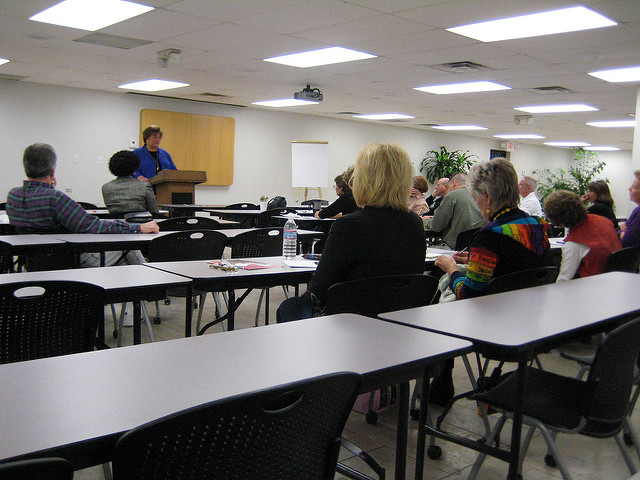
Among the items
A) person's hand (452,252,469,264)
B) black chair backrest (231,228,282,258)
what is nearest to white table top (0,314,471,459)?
person's hand (452,252,469,264)

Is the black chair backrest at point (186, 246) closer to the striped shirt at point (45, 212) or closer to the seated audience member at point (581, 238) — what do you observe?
the striped shirt at point (45, 212)

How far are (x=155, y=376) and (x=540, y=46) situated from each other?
18.8 feet

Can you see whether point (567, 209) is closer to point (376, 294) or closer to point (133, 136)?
point (376, 294)

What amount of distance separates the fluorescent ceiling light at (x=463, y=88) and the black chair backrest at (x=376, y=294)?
256 inches

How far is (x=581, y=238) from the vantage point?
4316 millimetres

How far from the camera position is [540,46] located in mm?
5934

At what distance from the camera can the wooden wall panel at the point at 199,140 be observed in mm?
11352

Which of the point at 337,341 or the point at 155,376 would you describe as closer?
the point at 155,376

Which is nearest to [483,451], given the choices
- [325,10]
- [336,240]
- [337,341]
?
[337,341]

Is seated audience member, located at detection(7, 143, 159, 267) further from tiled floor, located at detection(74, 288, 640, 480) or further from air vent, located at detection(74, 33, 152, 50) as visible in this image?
air vent, located at detection(74, 33, 152, 50)

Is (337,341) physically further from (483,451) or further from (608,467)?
(608,467)

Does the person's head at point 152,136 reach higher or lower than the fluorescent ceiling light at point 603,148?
lower

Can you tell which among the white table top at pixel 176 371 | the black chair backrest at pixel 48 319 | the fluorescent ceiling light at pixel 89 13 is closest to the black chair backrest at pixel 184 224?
the fluorescent ceiling light at pixel 89 13

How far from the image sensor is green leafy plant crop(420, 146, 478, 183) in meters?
15.7
